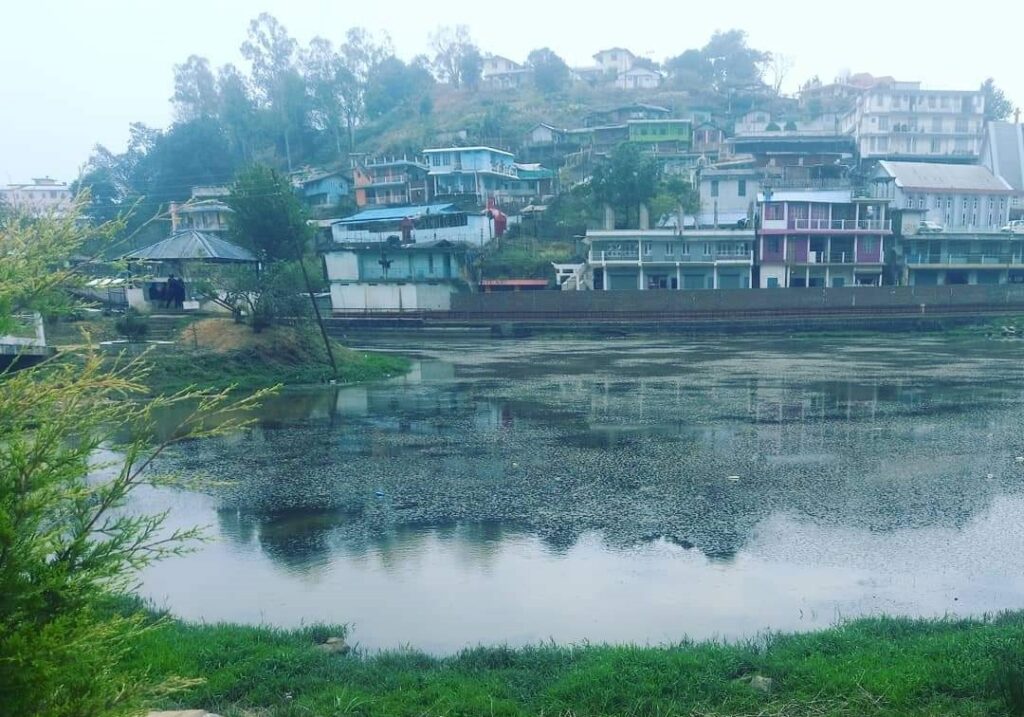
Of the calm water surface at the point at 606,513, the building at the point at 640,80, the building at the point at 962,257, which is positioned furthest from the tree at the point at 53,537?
the building at the point at 640,80

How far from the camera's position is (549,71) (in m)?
95.9

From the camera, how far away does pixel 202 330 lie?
26.3 metres

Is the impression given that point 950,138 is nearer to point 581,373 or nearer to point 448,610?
point 581,373

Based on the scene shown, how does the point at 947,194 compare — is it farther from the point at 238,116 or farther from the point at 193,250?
the point at 238,116

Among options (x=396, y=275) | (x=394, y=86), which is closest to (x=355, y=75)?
(x=394, y=86)

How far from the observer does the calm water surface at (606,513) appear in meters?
7.81

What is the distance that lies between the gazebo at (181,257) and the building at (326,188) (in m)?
26.3

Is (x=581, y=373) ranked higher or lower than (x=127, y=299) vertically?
lower

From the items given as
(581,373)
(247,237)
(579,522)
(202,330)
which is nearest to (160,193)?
(247,237)

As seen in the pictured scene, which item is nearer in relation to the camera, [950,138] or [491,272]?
[491,272]

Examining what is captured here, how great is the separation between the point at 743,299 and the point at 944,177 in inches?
Answer: 832

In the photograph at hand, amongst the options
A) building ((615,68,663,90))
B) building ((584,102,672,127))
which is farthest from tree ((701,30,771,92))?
building ((584,102,672,127))

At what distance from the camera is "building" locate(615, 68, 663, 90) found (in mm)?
95000

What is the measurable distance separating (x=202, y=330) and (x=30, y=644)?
25.5 m
